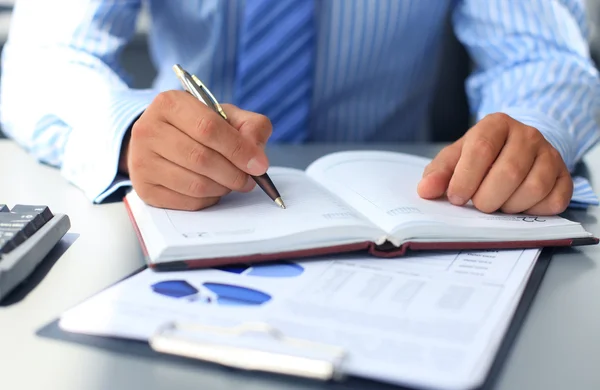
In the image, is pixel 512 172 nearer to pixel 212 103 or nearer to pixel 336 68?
pixel 212 103

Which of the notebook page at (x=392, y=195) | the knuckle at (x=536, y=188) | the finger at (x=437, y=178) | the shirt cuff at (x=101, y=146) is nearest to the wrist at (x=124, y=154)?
the shirt cuff at (x=101, y=146)

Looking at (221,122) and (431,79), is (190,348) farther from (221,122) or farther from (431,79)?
(431,79)

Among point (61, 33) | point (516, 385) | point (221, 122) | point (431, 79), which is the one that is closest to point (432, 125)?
point (431, 79)

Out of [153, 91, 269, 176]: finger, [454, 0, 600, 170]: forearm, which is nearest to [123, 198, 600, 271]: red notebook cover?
[153, 91, 269, 176]: finger

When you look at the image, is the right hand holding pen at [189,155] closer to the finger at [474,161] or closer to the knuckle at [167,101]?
the knuckle at [167,101]

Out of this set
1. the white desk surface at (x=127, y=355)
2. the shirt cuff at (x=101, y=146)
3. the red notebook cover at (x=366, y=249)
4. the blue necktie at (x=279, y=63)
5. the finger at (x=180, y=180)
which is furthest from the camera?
the blue necktie at (x=279, y=63)

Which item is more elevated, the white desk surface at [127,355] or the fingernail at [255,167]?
the fingernail at [255,167]

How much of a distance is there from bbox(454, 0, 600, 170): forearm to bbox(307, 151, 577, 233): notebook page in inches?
8.7

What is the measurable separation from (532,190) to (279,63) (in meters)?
0.57

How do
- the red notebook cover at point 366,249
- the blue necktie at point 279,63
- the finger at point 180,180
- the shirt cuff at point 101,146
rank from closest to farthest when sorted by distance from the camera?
the red notebook cover at point 366,249 → the finger at point 180,180 → the shirt cuff at point 101,146 → the blue necktie at point 279,63

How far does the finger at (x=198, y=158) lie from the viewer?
609mm

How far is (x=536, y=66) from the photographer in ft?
3.40

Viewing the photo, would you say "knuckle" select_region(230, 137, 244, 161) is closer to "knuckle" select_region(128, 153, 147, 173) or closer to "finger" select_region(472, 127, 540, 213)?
"knuckle" select_region(128, 153, 147, 173)

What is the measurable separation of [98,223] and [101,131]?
0.56 feet
